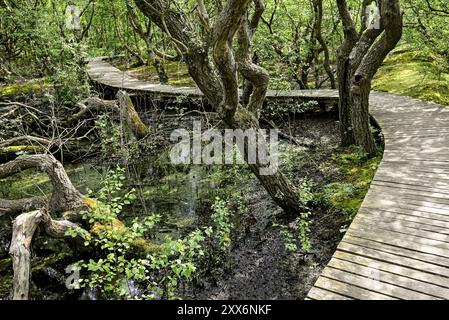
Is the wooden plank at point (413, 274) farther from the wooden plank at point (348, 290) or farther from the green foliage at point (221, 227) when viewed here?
the green foliage at point (221, 227)

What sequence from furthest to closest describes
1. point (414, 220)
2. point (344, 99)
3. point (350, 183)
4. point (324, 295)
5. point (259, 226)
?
1. point (344, 99)
2. point (350, 183)
3. point (259, 226)
4. point (414, 220)
5. point (324, 295)

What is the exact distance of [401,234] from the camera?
187 inches

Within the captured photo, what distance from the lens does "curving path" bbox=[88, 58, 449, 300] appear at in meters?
3.88

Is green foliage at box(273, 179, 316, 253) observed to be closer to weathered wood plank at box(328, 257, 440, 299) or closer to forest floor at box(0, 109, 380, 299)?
forest floor at box(0, 109, 380, 299)

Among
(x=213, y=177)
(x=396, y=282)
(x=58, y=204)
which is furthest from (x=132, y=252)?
(x=396, y=282)

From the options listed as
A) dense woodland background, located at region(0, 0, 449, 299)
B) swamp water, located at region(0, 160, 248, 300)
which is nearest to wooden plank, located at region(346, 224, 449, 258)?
dense woodland background, located at region(0, 0, 449, 299)

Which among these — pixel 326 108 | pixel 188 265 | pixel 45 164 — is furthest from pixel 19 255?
pixel 326 108

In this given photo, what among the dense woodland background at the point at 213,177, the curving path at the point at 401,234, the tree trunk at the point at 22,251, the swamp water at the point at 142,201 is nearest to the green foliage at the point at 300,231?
the dense woodland background at the point at 213,177

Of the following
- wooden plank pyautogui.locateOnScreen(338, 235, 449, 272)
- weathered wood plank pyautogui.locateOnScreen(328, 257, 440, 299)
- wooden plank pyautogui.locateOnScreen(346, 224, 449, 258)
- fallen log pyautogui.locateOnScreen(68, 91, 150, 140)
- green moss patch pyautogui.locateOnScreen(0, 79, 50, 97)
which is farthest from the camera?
green moss patch pyautogui.locateOnScreen(0, 79, 50, 97)

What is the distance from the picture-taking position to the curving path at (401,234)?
388 cm

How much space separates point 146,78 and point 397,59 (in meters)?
14.7

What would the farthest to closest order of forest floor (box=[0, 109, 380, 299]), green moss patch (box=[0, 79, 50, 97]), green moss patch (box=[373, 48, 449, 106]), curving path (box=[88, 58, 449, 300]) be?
green moss patch (box=[0, 79, 50, 97]) < green moss patch (box=[373, 48, 449, 106]) < forest floor (box=[0, 109, 380, 299]) < curving path (box=[88, 58, 449, 300])

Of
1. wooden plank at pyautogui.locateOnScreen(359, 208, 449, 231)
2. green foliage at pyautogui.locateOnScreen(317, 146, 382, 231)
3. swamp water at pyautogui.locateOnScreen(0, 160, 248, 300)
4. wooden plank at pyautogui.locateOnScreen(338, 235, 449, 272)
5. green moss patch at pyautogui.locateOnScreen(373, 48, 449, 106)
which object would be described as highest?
green moss patch at pyautogui.locateOnScreen(373, 48, 449, 106)

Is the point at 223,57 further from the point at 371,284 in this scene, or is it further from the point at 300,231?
the point at 300,231
